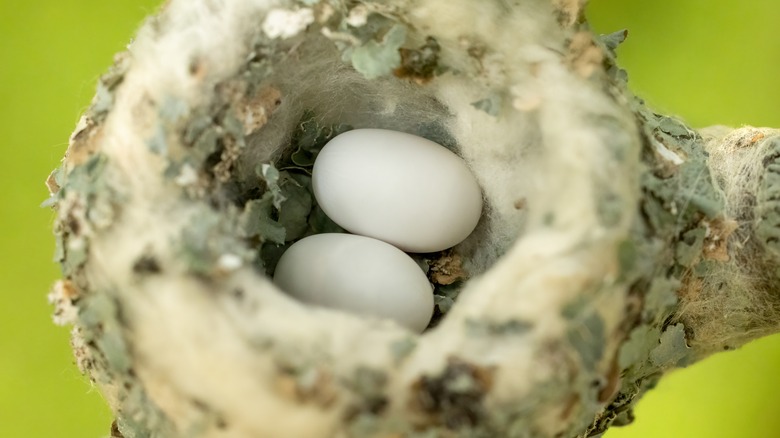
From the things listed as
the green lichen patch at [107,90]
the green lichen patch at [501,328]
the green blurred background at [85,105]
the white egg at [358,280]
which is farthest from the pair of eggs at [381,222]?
the green blurred background at [85,105]

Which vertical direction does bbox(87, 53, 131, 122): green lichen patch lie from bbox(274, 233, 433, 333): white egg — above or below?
above

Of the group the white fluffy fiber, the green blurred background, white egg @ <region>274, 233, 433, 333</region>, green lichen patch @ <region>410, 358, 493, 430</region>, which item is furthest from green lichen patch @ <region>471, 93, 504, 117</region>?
the green blurred background

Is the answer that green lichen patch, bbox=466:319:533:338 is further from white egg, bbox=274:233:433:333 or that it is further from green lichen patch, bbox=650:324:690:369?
green lichen patch, bbox=650:324:690:369

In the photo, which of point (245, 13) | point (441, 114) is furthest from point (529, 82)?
point (245, 13)

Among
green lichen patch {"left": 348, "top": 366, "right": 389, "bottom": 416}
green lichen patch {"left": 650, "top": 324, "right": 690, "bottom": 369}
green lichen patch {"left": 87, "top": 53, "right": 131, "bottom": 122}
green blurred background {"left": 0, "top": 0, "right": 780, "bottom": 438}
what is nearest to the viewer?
green lichen patch {"left": 348, "top": 366, "right": 389, "bottom": 416}

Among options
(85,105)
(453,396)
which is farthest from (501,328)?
(85,105)

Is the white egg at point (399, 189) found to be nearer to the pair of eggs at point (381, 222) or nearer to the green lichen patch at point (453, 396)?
the pair of eggs at point (381, 222)

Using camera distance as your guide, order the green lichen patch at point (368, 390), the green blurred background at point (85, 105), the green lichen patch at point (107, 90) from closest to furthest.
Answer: the green lichen patch at point (368, 390) < the green lichen patch at point (107, 90) < the green blurred background at point (85, 105)

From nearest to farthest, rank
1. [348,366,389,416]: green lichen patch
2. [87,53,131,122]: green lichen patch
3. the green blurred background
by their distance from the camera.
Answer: [348,366,389,416]: green lichen patch, [87,53,131,122]: green lichen patch, the green blurred background
